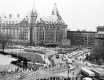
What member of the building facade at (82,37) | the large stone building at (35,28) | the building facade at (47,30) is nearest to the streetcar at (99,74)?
the building facade at (47,30)

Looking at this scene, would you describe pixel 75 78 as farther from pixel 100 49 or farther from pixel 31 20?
pixel 31 20

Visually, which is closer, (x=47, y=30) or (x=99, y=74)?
(x=99, y=74)

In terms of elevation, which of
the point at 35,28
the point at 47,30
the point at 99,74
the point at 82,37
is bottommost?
the point at 99,74

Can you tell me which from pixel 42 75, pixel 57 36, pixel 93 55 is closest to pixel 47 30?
pixel 57 36

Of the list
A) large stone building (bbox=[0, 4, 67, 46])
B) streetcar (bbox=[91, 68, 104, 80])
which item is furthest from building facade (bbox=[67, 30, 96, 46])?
streetcar (bbox=[91, 68, 104, 80])

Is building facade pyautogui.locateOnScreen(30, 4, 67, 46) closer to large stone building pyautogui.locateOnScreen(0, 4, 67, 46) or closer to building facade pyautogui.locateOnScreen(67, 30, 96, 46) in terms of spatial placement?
large stone building pyautogui.locateOnScreen(0, 4, 67, 46)

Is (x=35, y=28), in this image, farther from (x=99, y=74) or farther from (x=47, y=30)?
(x=99, y=74)

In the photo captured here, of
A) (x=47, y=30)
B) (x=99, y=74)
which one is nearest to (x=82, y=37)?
(x=47, y=30)
